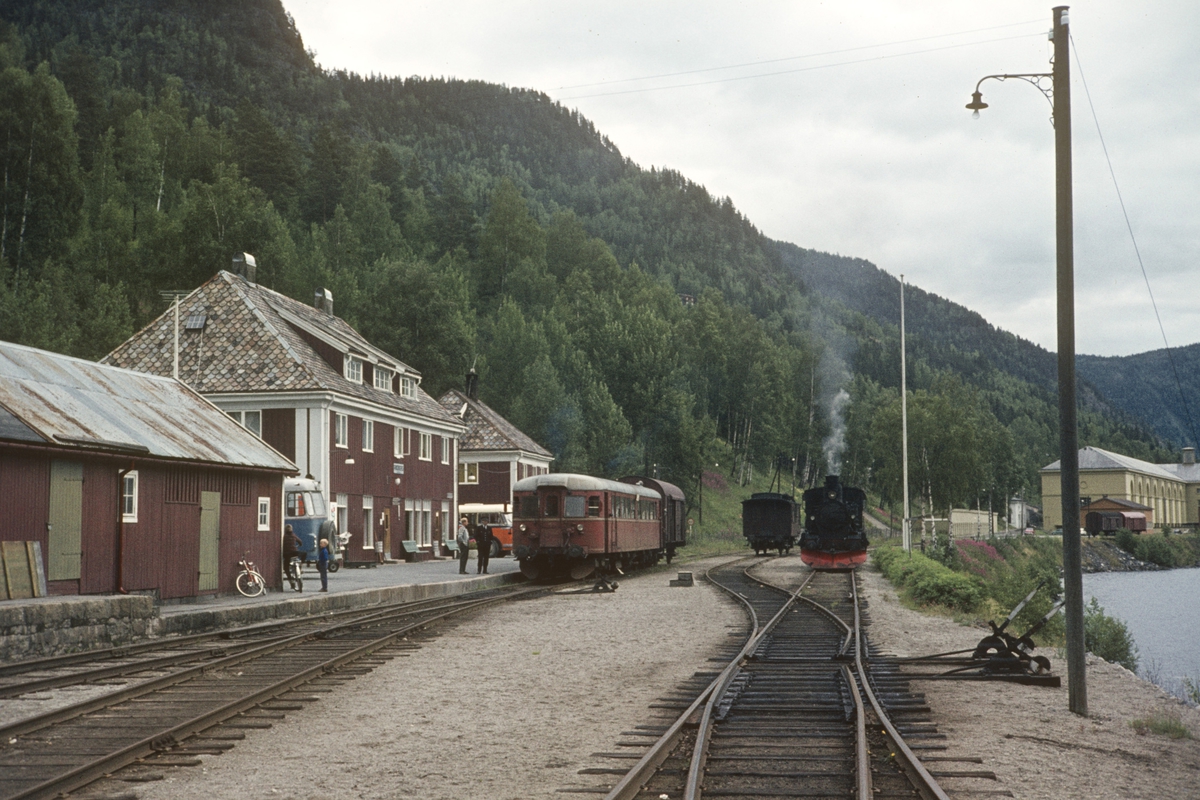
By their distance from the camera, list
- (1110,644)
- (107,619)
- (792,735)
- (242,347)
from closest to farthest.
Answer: (792,735) < (107,619) < (1110,644) < (242,347)

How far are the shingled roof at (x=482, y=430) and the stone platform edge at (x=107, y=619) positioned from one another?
33654 mm

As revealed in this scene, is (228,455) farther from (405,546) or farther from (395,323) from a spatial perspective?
(395,323)

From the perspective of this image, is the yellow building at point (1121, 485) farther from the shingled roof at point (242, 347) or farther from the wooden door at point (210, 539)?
the wooden door at point (210, 539)

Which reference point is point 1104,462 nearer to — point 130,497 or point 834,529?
point 834,529

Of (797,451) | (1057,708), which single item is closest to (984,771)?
(1057,708)

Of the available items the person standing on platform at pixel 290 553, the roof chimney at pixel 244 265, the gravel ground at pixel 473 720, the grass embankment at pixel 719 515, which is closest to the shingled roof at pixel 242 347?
the roof chimney at pixel 244 265

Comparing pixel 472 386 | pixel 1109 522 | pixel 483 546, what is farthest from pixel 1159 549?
pixel 483 546

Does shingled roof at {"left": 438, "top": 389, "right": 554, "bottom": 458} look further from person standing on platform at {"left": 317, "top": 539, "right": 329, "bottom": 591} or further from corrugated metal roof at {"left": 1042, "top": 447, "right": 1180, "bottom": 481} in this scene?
corrugated metal roof at {"left": 1042, "top": 447, "right": 1180, "bottom": 481}

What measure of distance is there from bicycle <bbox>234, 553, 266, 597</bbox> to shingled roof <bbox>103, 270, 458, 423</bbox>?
13.8 m

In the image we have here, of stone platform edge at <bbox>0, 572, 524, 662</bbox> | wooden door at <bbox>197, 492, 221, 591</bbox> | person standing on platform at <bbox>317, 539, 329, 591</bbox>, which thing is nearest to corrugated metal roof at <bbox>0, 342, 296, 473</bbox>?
wooden door at <bbox>197, 492, 221, 591</bbox>

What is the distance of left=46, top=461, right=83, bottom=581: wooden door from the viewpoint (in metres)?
18.9

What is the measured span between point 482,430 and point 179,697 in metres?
46.9

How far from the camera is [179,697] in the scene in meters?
11.7

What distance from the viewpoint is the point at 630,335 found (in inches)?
3056
